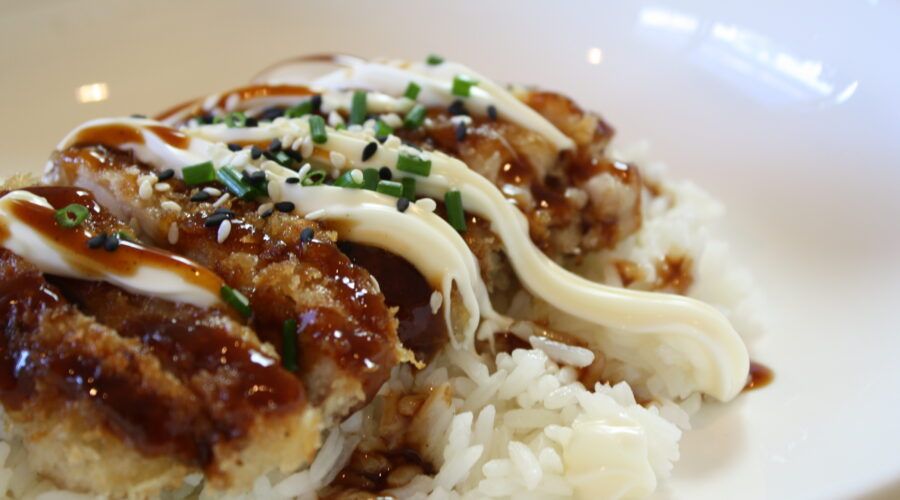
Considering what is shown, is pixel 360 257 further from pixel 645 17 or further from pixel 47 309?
pixel 645 17

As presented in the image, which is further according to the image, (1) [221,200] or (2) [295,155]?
(2) [295,155]

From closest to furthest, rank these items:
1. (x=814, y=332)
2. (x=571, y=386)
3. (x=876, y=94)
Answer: (x=571, y=386) < (x=814, y=332) < (x=876, y=94)

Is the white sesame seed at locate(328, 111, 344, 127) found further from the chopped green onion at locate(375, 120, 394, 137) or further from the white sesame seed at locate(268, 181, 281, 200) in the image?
the white sesame seed at locate(268, 181, 281, 200)

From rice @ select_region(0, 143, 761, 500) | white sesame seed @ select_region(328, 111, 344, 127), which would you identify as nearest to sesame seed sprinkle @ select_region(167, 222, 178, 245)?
rice @ select_region(0, 143, 761, 500)

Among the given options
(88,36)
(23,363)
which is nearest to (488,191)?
(23,363)

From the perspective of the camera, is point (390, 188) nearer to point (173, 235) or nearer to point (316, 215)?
point (316, 215)

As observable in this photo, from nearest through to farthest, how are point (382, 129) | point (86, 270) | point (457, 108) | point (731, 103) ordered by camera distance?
point (86, 270)
point (382, 129)
point (457, 108)
point (731, 103)

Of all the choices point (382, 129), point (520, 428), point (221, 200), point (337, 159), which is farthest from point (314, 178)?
point (520, 428)
